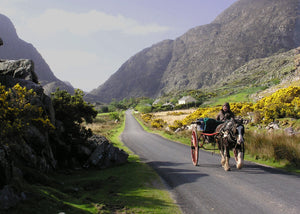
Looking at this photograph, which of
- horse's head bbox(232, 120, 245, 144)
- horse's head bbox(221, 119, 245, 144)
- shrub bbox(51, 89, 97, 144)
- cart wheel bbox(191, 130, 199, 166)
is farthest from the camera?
shrub bbox(51, 89, 97, 144)

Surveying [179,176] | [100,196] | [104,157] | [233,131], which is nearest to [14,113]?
[100,196]

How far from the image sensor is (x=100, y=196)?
7.11 m

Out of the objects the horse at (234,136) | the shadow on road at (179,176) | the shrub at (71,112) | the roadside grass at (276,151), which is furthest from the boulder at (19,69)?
the roadside grass at (276,151)

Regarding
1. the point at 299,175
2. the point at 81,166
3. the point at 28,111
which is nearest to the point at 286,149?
the point at 299,175

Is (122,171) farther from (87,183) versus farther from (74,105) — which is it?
(74,105)

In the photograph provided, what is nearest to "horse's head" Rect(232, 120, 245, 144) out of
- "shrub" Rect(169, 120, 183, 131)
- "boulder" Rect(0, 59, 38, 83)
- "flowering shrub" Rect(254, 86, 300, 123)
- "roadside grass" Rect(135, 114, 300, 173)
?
"roadside grass" Rect(135, 114, 300, 173)

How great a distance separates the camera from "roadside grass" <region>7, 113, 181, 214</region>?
514 cm

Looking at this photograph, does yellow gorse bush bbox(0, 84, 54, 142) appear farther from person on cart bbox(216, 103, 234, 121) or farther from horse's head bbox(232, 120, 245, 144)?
person on cart bbox(216, 103, 234, 121)

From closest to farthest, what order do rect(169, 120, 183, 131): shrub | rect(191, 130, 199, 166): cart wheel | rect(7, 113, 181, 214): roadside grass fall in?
rect(7, 113, 181, 214): roadside grass, rect(191, 130, 199, 166): cart wheel, rect(169, 120, 183, 131): shrub

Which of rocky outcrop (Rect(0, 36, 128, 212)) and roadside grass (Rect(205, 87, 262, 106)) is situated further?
roadside grass (Rect(205, 87, 262, 106))

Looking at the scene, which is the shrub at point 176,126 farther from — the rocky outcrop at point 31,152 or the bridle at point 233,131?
the bridle at point 233,131

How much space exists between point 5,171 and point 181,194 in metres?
4.75

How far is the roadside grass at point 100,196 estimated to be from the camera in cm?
514

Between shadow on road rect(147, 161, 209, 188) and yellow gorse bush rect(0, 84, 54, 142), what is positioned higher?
yellow gorse bush rect(0, 84, 54, 142)
